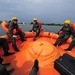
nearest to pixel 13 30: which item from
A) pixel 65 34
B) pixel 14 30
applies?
pixel 14 30

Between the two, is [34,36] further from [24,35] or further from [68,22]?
[68,22]

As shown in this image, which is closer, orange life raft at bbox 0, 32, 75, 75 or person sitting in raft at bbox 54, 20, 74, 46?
orange life raft at bbox 0, 32, 75, 75

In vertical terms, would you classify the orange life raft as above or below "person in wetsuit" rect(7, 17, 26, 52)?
below

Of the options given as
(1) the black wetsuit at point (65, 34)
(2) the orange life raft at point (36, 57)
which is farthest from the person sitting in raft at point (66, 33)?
(2) the orange life raft at point (36, 57)

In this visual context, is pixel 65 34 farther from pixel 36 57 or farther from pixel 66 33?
pixel 36 57

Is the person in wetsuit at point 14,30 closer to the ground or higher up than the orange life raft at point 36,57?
higher up

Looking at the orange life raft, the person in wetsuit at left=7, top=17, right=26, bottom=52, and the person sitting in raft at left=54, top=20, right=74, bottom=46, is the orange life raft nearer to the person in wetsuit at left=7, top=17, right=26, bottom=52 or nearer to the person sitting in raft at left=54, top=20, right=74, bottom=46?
the person in wetsuit at left=7, top=17, right=26, bottom=52

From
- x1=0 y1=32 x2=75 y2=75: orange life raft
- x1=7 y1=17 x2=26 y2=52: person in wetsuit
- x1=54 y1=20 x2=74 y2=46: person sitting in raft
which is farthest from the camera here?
x1=54 y1=20 x2=74 y2=46: person sitting in raft

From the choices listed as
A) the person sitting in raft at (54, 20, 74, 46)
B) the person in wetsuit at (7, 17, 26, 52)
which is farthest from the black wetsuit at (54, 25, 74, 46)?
the person in wetsuit at (7, 17, 26, 52)

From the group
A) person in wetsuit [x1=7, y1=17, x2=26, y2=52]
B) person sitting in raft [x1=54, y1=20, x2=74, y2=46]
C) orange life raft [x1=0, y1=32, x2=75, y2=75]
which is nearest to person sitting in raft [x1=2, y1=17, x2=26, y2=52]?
person in wetsuit [x1=7, y1=17, x2=26, y2=52]

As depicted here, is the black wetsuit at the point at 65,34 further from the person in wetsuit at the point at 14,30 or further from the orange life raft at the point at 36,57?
the person in wetsuit at the point at 14,30

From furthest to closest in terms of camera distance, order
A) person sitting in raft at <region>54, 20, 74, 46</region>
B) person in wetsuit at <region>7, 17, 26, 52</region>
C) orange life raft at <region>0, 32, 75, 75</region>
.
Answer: person sitting in raft at <region>54, 20, 74, 46</region>, person in wetsuit at <region>7, 17, 26, 52</region>, orange life raft at <region>0, 32, 75, 75</region>

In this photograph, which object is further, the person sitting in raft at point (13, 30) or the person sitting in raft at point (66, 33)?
the person sitting in raft at point (66, 33)

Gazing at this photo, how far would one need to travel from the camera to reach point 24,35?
20.0 feet
